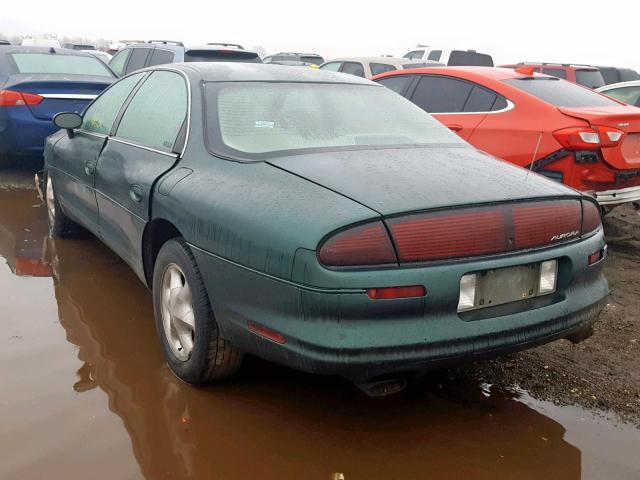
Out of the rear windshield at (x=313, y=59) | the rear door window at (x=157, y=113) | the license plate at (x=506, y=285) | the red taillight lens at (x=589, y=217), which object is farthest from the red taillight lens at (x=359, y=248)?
the rear windshield at (x=313, y=59)

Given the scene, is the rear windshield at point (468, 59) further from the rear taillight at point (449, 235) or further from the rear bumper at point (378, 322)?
the rear bumper at point (378, 322)

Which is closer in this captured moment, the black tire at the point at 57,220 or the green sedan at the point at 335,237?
the green sedan at the point at 335,237

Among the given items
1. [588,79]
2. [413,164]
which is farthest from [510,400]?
[588,79]

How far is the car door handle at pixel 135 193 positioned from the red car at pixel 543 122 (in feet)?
8.44

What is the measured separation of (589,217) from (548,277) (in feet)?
1.30

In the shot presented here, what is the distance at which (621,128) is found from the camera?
4.95 meters

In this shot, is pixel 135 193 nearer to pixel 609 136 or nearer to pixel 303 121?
pixel 303 121

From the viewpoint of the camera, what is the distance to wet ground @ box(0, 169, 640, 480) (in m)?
2.49

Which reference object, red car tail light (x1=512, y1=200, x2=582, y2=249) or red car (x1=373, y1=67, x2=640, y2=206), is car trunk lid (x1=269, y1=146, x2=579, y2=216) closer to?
red car tail light (x1=512, y1=200, x2=582, y2=249)

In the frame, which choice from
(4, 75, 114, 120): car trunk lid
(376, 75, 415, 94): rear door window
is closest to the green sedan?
(376, 75, 415, 94): rear door window

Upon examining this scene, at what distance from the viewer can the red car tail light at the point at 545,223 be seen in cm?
249

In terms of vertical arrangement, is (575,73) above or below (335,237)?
below

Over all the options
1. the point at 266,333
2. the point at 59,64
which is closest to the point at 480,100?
the point at 266,333

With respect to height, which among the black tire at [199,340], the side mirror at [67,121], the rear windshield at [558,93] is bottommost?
the black tire at [199,340]
